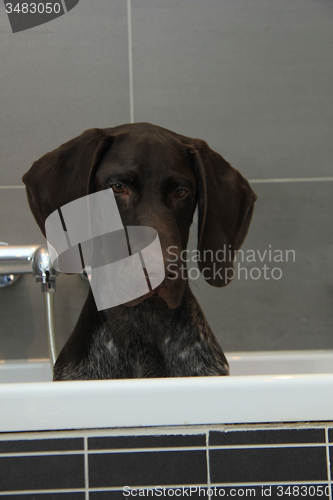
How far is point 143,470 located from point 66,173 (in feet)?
2.15

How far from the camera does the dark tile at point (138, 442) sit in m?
0.66

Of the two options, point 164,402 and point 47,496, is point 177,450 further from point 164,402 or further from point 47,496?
point 47,496

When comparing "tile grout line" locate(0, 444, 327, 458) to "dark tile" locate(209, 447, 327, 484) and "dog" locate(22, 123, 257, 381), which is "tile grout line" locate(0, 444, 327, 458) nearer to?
"dark tile" locate(209, 447, 327, 484)

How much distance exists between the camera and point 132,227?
0.92 m

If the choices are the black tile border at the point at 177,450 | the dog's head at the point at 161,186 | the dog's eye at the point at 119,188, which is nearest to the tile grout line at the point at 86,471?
the black tile border at the point at 177,450

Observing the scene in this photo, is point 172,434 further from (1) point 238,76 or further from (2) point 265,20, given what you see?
(2) point 265,20

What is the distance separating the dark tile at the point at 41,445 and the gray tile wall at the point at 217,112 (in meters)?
1.24

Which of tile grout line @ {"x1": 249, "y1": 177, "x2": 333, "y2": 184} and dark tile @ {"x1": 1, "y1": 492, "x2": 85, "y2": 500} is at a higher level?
tile grout line @ {"x1": 249, "y1": 177, "x2": 333, "y2": 184}

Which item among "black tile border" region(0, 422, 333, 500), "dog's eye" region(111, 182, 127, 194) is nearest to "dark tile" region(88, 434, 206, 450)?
"black tile border" region(0, 422, 333, 500)

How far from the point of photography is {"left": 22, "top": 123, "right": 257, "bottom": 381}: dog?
0.95m

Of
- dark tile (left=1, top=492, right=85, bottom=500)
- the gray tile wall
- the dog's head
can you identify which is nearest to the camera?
dark tile (left=1, top=492, right=85, bottom=500)

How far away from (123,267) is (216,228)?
11.4 inches

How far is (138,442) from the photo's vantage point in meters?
0.66

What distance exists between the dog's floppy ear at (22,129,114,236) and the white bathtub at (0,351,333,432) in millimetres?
465
